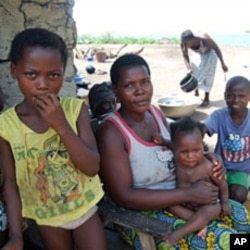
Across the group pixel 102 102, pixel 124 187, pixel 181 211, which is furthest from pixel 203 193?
pixel 102 102

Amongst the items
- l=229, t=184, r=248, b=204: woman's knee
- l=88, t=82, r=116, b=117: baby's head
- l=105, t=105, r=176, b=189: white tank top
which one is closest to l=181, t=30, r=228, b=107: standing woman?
l=88, t=82, r=116, b=117: baby's head

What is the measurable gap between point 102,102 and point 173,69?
8209 mm

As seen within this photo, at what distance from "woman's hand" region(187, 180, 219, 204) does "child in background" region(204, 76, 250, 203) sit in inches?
29.6

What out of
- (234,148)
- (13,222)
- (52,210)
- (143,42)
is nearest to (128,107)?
(52,210)

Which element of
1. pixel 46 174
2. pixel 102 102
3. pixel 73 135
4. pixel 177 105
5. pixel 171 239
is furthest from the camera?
pixel 177 105

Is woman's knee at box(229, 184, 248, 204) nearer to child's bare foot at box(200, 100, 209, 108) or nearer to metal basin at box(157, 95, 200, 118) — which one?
metal basin at box(157, 95, 200, 118)

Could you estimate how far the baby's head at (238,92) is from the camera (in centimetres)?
253

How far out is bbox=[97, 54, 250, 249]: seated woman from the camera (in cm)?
179

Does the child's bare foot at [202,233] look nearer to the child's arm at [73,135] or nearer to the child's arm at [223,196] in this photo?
the child's arm at [223,196]

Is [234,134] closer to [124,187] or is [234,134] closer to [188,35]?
[124,187]

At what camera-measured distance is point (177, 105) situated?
554 cm

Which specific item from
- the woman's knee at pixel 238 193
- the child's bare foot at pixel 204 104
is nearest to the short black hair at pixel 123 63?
the woman's knee at pixel 238 193

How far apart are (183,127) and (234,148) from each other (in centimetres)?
76

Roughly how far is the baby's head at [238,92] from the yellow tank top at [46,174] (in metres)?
1.29
